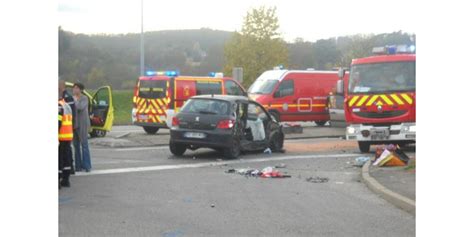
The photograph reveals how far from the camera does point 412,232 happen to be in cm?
821

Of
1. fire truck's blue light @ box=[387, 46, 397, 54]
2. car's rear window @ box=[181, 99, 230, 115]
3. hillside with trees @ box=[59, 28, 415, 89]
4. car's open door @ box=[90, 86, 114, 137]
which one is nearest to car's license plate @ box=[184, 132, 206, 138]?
car's rear window @ box=[181, 99, 230, 115]

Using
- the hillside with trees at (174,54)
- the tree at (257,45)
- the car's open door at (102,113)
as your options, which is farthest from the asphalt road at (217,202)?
the tree at (257,45)

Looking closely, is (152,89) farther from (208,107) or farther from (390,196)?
(390,196)

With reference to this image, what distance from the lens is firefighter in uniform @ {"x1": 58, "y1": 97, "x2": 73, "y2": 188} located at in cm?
1119

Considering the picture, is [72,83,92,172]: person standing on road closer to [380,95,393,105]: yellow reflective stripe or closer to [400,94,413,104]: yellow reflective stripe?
[380,95,393,105]: yellow reflective stripe

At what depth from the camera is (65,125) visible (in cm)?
1130

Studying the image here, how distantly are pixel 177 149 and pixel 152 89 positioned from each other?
22.5 ft

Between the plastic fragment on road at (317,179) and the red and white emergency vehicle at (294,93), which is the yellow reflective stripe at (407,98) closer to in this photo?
the plastic fragment on road at (317,179)

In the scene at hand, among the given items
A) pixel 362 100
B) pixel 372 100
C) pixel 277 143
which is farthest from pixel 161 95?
pixel 372 100

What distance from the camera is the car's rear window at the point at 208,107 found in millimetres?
15961

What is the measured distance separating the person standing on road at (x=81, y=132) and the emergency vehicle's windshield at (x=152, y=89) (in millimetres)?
9426

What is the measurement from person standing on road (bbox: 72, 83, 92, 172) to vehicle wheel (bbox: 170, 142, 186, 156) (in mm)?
3275
